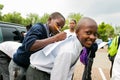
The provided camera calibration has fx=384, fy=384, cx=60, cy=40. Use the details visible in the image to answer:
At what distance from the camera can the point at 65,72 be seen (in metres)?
3.57

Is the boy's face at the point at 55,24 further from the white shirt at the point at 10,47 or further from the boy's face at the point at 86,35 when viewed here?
the white shirt at the point at 10,47

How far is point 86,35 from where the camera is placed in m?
3.72

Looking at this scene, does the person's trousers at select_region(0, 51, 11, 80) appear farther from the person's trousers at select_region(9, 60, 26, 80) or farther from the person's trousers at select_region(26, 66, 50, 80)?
the person's trousers at select_region(26, 66, 50, 80)

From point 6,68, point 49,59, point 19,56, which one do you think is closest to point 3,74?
point 6,68

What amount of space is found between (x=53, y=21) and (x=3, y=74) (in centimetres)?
237

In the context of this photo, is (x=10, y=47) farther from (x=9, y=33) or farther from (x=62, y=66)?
(x=9, y=33)

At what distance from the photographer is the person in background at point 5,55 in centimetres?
604

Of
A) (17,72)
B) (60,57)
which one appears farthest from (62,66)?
(17,72)

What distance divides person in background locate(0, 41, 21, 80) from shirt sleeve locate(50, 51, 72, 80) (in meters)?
2.45

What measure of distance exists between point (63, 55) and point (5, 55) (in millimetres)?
3051

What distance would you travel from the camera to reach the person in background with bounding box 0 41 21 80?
19.8ft

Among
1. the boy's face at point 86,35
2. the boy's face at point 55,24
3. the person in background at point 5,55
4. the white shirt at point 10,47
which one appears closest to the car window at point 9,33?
the person in background at point 5,55

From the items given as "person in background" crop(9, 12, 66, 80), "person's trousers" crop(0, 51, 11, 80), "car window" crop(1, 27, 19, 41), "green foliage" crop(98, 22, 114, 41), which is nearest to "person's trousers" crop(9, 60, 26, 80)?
"person in background" crop(9, 12, 66, 80)

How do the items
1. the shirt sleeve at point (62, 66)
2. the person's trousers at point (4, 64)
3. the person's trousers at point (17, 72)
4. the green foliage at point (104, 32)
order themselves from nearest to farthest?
the shirt sleeve at point (62, 66) < the person's trousers at point (17, 72) < the person's trousers at point (4, 64) < the green foliage at point (104, 32)
